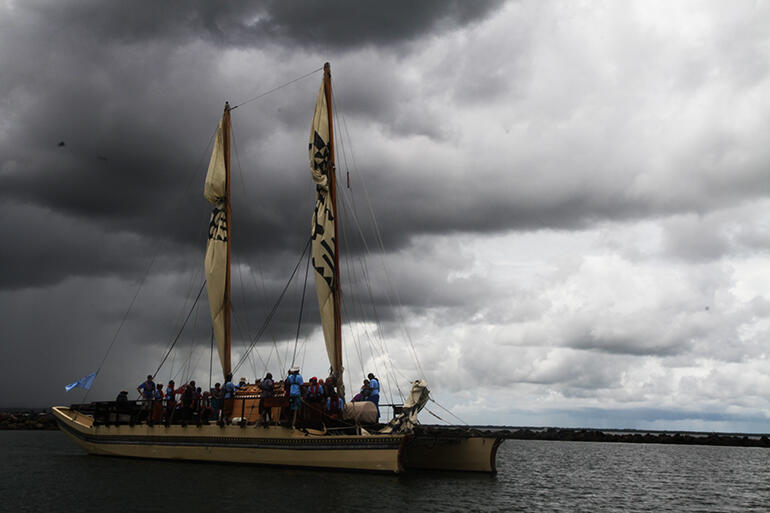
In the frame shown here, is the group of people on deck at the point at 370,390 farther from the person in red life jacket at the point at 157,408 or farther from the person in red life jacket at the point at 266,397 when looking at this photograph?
the person in red life jacket at the point at 157,408

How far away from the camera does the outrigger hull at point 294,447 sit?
2656 cm

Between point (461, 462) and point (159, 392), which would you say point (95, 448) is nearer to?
point (159, 392)

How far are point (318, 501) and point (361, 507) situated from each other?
1771 millimetres

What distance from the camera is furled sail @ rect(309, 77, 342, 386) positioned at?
31.2 metres

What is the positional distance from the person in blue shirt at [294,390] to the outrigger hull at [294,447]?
3.41ft

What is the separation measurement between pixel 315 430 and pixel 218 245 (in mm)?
14654

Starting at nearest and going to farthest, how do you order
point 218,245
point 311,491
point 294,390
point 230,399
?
point 311,491 < point 294,390 < point 230,399 < point 218,245

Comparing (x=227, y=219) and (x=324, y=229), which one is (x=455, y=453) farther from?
(x=227, y=219)

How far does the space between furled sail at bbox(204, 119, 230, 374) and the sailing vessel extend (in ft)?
0.19

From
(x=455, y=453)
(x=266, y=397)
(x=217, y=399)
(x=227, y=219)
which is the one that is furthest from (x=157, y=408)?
(x=455, y=453)

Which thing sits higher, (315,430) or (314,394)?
(314,394)

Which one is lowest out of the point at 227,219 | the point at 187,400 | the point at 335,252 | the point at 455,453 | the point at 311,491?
the point at 311,491

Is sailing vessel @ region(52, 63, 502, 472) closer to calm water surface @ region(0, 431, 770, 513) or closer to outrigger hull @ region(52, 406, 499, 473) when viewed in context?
outrigger hull @ region(52, 406, 499, 473)

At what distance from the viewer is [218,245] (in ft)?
127
